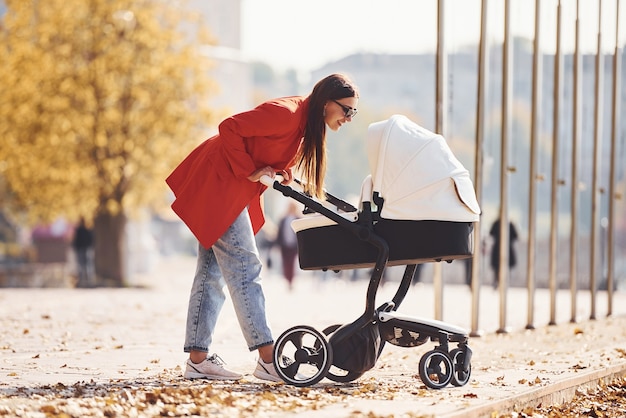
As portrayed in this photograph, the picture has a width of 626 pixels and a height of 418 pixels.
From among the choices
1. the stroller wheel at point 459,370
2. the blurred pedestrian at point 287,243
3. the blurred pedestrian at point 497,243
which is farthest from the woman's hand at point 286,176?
the blurred pedestrian at point 287,243

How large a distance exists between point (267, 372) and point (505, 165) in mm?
6719

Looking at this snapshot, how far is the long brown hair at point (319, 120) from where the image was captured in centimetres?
775

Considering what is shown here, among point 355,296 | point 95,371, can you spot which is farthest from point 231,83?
point 95,371

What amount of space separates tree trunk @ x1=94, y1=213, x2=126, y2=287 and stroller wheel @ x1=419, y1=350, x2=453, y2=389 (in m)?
23.4

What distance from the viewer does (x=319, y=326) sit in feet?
48.4

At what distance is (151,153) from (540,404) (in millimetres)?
22525

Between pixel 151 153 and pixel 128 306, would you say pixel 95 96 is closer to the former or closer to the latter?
pixel 151 153

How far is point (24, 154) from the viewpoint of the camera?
29016 mm

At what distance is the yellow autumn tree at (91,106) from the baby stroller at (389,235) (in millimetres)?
21540

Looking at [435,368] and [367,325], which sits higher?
[367,325]

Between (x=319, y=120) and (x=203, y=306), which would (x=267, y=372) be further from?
(x=319, y=120)

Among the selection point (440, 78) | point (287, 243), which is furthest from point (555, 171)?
point (287, 243)

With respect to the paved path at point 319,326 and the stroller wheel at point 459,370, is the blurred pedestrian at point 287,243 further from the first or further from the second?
the stroller wheel at point 459,370

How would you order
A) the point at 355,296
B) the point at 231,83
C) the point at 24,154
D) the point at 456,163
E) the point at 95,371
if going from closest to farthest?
the point at 456,163 → the point at 95,371 → the point at 355,296 → the point at 24,154 → the point at 231,83
